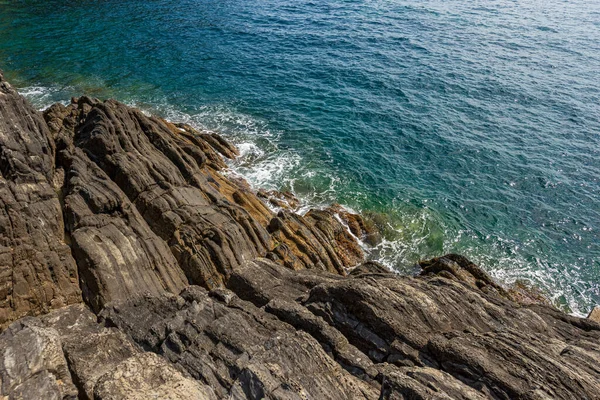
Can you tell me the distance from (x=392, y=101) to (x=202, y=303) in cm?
4544

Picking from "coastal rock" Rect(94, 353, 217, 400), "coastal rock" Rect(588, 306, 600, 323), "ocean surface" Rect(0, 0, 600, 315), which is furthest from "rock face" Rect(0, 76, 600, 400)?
"ocean surface" Rect(0, 0, 600, 315)

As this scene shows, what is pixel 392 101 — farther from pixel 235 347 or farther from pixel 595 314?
pixel 235 347

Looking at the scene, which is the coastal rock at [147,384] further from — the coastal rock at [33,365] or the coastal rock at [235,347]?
the coastal rock at [33,365]

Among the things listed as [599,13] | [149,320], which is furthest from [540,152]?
[599,13]

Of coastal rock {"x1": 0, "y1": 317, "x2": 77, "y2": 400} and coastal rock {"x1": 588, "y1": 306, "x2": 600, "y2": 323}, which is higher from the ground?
coastal rock {"x1": 0, "y1": 317, "x2": 77, "y2": 400}

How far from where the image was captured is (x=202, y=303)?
61.8ft

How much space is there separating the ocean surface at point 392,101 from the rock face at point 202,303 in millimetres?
6751

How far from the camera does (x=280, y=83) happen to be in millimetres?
58969

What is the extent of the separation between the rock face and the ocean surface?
6.75 meters

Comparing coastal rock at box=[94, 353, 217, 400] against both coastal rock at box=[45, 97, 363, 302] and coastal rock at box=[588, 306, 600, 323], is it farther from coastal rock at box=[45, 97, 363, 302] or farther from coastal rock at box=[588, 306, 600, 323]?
coastal rock at box=[588, 306, 600, 323]

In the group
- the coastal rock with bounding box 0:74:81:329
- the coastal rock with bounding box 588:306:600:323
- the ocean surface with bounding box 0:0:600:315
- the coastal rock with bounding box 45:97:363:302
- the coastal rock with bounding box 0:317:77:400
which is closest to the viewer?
the coastal rock with bounding box 0:317:77:400

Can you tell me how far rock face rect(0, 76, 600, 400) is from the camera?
551 inches

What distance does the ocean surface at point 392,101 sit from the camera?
36.9 m

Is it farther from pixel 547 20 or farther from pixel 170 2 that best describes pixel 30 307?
pixel 547 20
